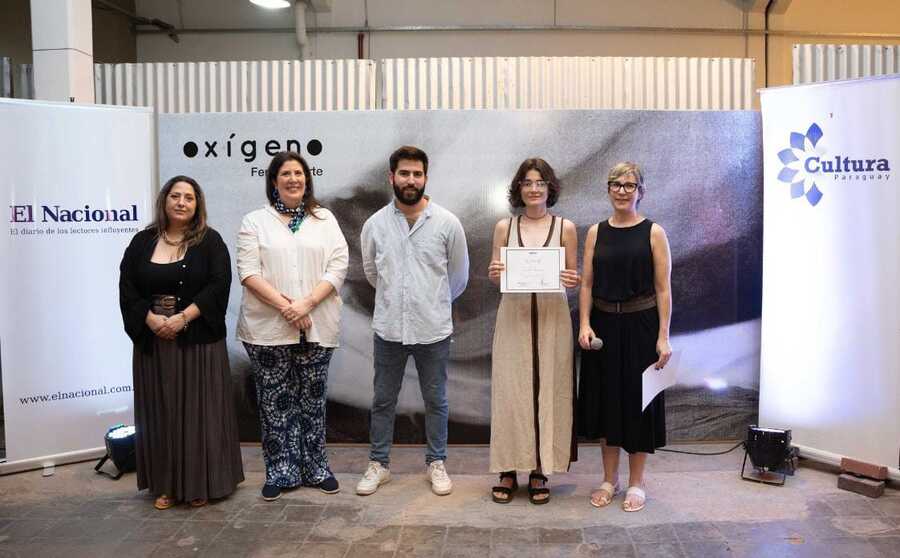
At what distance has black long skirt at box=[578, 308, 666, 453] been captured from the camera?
3.36m

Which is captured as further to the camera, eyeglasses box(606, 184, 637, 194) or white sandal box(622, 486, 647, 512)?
white sandal box(622, 486, 647, 512)

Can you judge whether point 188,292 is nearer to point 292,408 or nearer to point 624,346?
point 292,408

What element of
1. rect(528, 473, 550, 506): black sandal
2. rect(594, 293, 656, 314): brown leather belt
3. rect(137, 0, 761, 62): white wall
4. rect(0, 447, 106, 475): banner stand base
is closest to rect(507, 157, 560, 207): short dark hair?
rect(594, 293, 656, 314): brown leather belt

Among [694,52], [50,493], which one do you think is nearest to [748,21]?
[694,52]

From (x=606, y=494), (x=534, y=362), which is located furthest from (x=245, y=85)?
(x=606, y=494)

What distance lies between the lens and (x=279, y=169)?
139 inches

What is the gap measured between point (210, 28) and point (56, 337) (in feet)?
19.0

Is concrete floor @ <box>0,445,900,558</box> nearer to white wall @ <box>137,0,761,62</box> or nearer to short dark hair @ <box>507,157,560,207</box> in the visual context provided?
short dark hair @ <box>507,157,560,207</box>

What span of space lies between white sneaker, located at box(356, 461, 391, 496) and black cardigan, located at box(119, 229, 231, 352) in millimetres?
1017

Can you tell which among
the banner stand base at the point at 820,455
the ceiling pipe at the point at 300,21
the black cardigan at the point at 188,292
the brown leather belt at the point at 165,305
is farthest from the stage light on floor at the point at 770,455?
the ceiling pipe at the point at 300,21

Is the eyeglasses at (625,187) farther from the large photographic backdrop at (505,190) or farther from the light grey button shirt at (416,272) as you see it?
the large photographic backdrop at (505,190)

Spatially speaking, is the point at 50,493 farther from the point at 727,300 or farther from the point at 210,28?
the point at 210,28

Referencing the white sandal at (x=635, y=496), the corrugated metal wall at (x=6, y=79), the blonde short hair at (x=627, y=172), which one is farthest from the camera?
the corrugated metal wall at (x=6, y=79)

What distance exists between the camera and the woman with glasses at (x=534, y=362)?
11.3 ft
